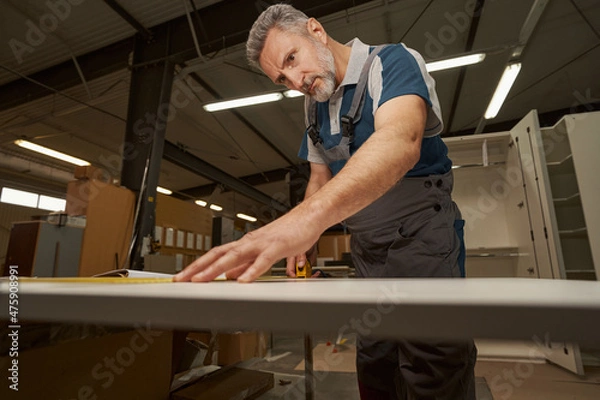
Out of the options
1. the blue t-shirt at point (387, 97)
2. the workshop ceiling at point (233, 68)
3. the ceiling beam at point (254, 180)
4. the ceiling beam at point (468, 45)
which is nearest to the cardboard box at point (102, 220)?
the workshop ceiling at point (233, 68)

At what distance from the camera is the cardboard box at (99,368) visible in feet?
2.88

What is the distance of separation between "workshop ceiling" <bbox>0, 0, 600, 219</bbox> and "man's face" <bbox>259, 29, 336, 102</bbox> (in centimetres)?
262

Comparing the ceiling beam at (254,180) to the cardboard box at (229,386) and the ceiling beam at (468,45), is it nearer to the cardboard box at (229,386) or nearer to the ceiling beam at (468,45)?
the ceiling beam at (468,45)

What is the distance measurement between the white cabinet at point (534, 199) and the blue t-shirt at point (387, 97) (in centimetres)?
231

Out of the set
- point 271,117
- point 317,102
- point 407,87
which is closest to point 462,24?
point 271,117

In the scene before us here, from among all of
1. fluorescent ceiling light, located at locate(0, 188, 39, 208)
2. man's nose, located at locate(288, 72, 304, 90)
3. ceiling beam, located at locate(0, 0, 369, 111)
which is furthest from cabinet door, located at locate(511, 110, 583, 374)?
fluorescent ceiling light, located at locate(0, 188, 39, 208)

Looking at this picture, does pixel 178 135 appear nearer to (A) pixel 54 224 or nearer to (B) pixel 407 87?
(A) pixel 54 224

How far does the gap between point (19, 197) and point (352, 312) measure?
1097cm

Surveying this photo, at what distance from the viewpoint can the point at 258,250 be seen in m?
0.51

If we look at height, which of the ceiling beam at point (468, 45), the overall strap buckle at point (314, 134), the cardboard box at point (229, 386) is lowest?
the cardboard box at point (229, 386)

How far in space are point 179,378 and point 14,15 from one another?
4.53 meters

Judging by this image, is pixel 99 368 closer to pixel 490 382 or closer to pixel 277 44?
pixel 277 44

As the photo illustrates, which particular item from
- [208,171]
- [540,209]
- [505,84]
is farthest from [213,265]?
[208,171]

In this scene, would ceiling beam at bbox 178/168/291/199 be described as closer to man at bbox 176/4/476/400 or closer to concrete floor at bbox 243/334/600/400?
concrete floor at bbox 243/334/600/400
